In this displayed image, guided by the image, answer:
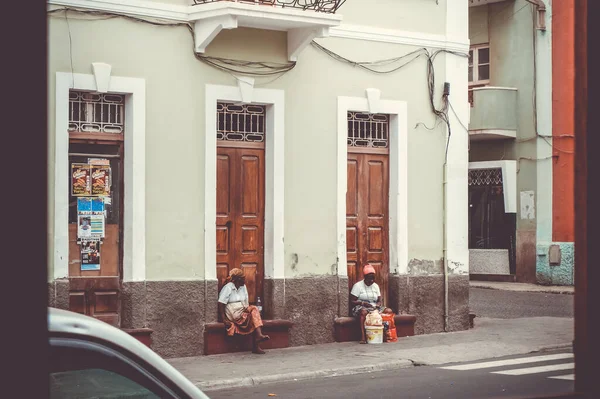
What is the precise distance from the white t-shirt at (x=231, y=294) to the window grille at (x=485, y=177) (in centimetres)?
1447

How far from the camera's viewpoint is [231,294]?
13984mm

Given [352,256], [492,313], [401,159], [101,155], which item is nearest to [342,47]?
[401,159]

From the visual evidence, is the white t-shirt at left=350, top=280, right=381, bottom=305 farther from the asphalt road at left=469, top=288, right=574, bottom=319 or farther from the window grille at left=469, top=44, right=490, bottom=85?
the window grille at left=469, top=44, right=490, bottom=85

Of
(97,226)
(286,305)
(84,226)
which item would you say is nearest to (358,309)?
(286,305)

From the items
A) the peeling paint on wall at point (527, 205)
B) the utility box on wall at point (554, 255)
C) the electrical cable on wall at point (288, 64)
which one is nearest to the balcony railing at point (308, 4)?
the electrical cable on wall at point (288, 64)

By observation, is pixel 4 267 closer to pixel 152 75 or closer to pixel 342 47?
pixel 152 75

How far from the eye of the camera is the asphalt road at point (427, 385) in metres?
10.8

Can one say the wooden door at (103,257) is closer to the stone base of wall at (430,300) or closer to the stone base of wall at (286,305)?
the stone base of wall at (286,305)

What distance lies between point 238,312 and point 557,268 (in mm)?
13803

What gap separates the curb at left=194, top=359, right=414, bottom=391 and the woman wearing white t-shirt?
71.6 inches

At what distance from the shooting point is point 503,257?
89.7 ft

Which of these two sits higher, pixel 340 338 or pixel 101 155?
pixel 101 155

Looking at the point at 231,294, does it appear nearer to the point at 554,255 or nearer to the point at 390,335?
the point at 390,335
